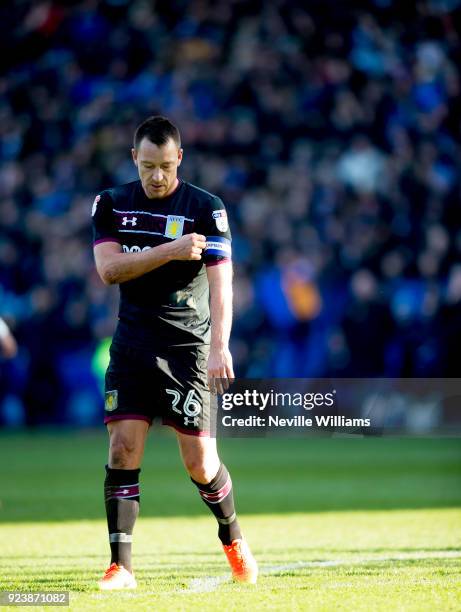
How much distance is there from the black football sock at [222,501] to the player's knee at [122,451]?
1.27ft

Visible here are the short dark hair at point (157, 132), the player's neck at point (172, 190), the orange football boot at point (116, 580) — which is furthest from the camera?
the player's neck at point (172, 190)

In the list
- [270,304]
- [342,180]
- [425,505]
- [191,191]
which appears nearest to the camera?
[191,191]

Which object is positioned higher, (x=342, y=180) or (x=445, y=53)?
(x=445, y=53)

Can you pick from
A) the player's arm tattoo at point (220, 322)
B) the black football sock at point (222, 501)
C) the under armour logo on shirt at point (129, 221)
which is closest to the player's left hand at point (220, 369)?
the player's arm tattoo at point (220, 322)

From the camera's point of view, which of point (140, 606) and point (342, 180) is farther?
point (342, 180)

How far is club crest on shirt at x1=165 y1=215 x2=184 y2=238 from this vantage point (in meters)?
5.94

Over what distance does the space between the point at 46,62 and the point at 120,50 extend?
1.45 meters

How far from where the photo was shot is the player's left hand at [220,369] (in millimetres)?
5703

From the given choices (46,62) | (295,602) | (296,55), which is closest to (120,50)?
(46,62)

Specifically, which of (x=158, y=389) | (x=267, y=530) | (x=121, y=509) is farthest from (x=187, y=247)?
(x=267, y=530)

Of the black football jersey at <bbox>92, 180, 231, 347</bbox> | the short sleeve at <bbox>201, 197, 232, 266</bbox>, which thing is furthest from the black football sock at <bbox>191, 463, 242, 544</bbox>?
the short sleeve at <bbox>201, 197, 232, 266</bbox>

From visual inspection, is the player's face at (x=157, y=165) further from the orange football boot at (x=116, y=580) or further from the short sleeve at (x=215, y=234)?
the orange football boot at (x=116, y=580)

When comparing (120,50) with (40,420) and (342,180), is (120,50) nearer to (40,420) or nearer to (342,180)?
(342,180)

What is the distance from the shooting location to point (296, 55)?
21.5 m
